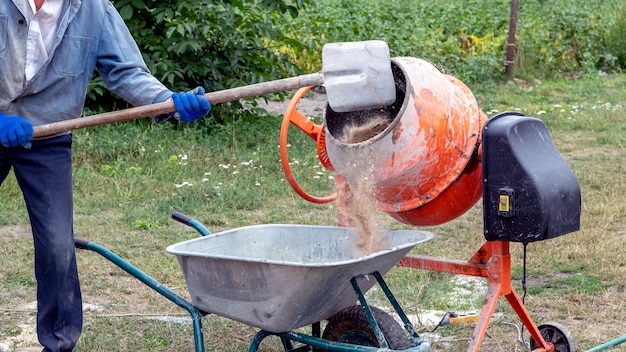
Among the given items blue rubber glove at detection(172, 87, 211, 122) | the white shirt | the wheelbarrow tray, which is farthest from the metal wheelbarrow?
the white shirt

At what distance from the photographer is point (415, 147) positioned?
353cm

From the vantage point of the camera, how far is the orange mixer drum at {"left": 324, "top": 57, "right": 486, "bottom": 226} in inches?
Answer: 139

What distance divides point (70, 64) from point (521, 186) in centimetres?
169

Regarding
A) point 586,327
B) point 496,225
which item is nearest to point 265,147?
point 586,327

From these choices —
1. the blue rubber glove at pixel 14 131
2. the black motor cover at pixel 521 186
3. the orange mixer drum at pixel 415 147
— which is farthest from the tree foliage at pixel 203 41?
the black motor cover at pixel 521 186

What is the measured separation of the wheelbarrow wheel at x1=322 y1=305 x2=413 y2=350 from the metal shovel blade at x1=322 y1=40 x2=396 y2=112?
2.52 ft

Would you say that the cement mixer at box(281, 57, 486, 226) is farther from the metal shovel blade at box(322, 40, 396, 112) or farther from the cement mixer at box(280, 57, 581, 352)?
the metal shovel blade at box(322, 40, 396, 112)

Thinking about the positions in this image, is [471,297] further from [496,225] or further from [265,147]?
[265,147]

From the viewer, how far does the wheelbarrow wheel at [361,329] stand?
138 inches

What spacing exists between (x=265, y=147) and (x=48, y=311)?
418cm

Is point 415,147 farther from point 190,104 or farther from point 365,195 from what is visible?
point 190,104

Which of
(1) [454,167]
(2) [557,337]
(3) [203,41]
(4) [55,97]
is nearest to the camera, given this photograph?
(4) [55,97]

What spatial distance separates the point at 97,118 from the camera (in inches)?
138

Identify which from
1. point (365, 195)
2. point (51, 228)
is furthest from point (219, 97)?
point (51, 228)
